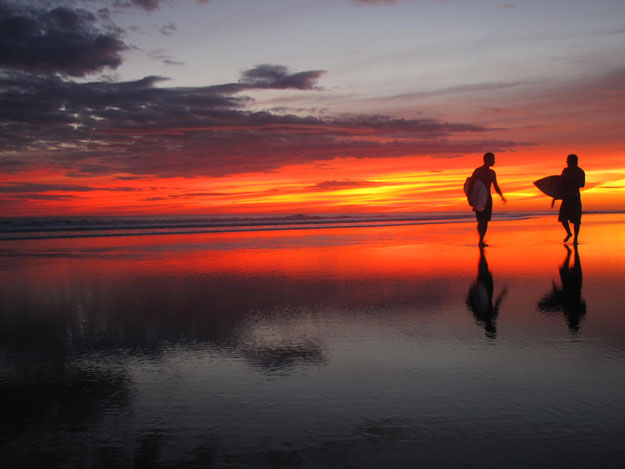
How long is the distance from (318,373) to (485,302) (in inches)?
140

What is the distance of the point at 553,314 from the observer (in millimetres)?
6016

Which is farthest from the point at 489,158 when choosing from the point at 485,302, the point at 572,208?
the point at 485,302

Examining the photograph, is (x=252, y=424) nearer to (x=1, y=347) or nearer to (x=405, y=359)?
(x=405, y=359)

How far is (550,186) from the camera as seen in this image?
15.5 metres

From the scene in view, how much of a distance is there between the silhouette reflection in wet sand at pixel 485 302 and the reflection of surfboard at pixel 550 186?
7.08 metres

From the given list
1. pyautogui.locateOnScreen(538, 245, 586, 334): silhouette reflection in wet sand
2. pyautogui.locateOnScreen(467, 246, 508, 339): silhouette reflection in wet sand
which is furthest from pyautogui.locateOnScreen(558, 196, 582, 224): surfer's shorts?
pyautogui.locateOnScreen(467, 246, 508, 339): silhouette reflection in wet sand

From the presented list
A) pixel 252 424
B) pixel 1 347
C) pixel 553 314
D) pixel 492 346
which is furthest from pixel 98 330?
pixel 553 314

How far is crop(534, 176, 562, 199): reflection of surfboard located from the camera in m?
15.0

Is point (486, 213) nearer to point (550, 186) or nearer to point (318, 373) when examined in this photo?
point (550, 186)

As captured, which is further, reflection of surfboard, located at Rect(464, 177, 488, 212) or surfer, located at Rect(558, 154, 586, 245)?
reflection of surfboard, located at Rect(464, 177, 488, 212)

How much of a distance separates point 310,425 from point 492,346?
2287 mm

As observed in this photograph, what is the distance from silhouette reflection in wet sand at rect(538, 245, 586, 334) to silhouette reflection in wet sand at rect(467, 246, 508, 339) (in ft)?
1.91

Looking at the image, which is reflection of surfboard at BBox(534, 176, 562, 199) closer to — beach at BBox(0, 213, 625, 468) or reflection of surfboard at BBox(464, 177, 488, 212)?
reflection of surfboard at BBox(464, 177, 488, 212)

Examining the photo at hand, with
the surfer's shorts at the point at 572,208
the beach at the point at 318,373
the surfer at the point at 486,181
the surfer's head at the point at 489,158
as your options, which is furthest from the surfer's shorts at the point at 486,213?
the beach at the point at 318,373
